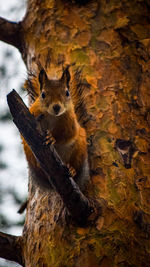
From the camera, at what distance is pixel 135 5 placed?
171cm

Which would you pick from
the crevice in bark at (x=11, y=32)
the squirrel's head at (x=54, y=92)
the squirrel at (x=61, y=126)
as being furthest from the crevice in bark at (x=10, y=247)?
the crevice in bark at (x=11, y=32)

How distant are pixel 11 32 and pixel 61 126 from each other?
70cm

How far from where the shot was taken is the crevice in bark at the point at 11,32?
187 cm

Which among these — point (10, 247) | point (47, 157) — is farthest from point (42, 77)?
point (10, 247)

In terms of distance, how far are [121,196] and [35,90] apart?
0.71 metres

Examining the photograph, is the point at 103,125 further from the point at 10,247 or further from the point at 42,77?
the point at 10,247

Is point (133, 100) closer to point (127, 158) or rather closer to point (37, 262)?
point (127, 158)

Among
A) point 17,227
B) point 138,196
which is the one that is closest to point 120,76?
point 138,196

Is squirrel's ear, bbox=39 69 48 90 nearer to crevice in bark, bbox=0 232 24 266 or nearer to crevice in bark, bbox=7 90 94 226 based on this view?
crevice in bark, bbox=7 90 94 226

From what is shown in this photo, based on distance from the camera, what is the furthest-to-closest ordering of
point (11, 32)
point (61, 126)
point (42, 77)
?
point (11, 32) < point (61, 126) < point (42, 77)

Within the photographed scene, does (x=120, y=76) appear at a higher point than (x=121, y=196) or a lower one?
higher

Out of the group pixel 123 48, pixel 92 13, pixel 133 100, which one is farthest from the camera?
pixel 92 13

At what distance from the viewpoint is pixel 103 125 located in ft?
4.71

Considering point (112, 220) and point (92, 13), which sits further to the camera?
point (92, 13)
